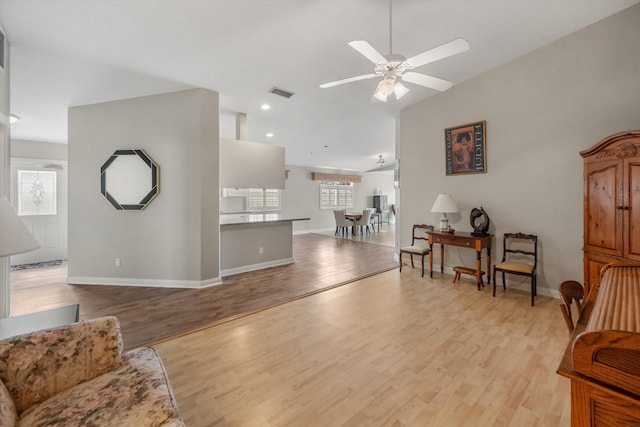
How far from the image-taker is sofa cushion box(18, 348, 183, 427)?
3.30 ft

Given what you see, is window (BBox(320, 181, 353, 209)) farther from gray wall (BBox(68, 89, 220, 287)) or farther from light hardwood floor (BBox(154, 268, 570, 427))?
light hardwood floor (BBox(154, 268, 570, 427))

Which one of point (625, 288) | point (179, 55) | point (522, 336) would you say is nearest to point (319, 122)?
point (179, 55)

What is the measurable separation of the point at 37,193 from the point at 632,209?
8827 millimetres

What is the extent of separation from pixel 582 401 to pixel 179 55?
3.84 meters

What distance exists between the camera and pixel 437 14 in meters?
2.62

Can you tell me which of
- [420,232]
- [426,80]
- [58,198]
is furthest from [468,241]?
[58,198]

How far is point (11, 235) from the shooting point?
4.12 ft

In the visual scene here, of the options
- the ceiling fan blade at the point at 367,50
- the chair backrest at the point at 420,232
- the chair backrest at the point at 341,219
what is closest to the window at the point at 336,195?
the chair backrest at the point at 341,219

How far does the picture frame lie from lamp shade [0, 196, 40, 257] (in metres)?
4.66

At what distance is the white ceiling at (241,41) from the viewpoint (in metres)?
2.34

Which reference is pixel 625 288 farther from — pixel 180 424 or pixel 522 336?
pixel 180 424

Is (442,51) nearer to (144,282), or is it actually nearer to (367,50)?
(367,50)

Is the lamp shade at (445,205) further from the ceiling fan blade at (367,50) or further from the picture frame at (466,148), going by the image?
the ceiling fan blade at (367,50)

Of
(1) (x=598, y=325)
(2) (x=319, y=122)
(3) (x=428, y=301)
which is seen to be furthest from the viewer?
(2) (x=319, y=122)
